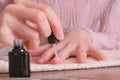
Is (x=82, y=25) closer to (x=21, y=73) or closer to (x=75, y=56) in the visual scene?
(x=75, y=56)

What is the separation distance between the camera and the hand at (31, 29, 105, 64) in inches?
39.8

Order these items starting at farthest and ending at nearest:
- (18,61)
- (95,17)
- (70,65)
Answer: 1. (95,17)
2. (70,65)
3. (18,61)

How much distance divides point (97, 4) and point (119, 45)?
0.58 feet

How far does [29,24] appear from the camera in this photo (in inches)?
36.5

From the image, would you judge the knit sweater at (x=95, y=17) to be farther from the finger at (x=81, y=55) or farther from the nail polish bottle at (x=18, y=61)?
the nail polish bottle at (x=18, y=61)

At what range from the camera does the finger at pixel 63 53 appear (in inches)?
39.2

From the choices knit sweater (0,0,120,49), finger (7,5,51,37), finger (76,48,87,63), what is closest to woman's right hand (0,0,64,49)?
finger (7,5,51,37)

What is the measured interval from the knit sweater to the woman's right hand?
1.10 feet

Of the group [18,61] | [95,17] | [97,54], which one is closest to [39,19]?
[18,61]

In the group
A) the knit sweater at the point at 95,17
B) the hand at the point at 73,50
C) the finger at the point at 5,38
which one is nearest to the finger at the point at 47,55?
the hand at the point at 73,50

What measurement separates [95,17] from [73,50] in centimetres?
33

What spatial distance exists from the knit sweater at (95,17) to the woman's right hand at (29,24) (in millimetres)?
336

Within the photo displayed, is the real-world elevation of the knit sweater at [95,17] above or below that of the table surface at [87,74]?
above

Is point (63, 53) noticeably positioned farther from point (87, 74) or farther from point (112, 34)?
point (112, 34)
